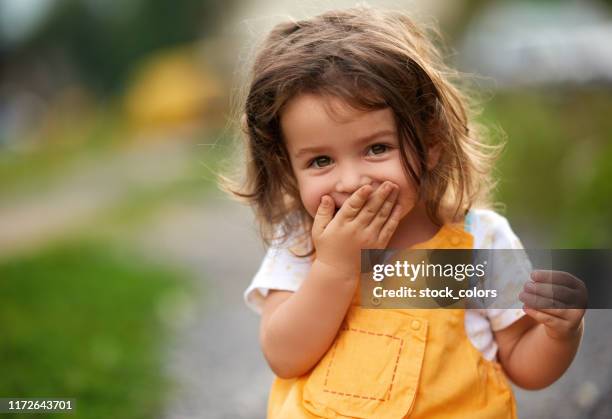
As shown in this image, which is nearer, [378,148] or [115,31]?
[378,148]

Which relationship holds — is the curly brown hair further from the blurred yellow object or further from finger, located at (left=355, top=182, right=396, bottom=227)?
the blurred yellow object

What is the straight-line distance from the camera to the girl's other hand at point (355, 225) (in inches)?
64.2

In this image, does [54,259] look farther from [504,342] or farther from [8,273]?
[504,342]

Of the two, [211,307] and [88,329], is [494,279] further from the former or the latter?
[211,307]

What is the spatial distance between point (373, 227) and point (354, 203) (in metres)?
0.08

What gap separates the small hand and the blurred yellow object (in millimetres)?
13080

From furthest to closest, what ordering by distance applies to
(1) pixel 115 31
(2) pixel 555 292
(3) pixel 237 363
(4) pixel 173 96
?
(1) pixel 115 31, (4) pixel 173 96, (3) pixel 237 363, (2) pixel 555 292

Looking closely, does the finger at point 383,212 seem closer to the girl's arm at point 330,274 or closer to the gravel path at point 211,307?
the girl's arm at point 330,274

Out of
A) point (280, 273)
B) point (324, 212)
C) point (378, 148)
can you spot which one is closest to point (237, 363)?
point (280, 273)

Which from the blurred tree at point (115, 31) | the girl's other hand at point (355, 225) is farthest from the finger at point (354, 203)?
the blurred tree at point (115, 31)

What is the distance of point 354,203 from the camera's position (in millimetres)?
1625

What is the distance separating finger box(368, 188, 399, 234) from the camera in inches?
64.7

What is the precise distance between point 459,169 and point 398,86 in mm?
294

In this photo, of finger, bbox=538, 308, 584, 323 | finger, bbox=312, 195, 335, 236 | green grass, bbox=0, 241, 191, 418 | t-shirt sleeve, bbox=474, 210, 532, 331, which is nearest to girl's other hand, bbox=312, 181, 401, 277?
finger, bbox=312, 195, 335, 236
